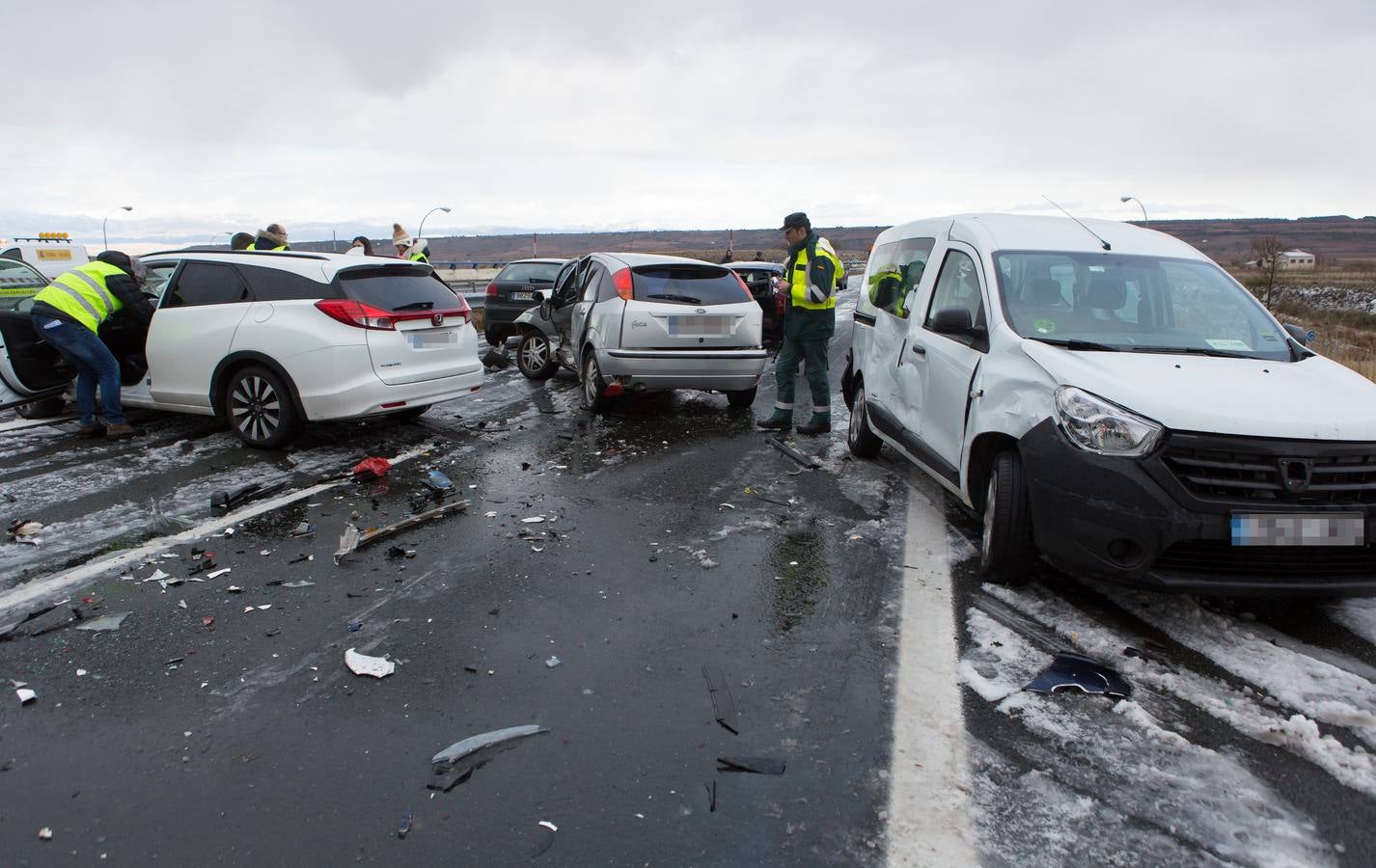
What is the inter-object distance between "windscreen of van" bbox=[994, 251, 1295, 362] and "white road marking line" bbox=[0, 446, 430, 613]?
493cm

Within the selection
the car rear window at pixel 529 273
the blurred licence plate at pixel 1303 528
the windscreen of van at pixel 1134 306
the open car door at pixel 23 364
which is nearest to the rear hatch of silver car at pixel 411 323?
the open car door at pixel 23 364

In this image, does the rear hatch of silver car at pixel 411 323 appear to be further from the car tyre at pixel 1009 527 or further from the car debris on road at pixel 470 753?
the car tyre at pixel 1009 527

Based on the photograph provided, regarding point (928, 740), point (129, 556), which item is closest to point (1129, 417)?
point (928, 740)

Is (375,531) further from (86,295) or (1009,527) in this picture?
(86,295)

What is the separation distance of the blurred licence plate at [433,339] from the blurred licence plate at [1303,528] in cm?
615

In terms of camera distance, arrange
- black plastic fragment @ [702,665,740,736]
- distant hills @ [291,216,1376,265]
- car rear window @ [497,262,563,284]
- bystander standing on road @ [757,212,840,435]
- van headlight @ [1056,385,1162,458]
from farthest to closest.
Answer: distant hills @ [291,216,1376,265] → car rear window @ [497,262,563,284] → bystander standing on road @ [757,212,840,435] → van headlight @ [1056,385,1162,458] → black plastic fragment @ [702,665,740,736]

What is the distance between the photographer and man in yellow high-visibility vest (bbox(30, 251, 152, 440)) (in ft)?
24.0

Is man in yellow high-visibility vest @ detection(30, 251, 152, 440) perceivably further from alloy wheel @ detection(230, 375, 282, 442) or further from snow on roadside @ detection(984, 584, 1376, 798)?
snow on roadside @ detection(984, 584, 1376, 798)

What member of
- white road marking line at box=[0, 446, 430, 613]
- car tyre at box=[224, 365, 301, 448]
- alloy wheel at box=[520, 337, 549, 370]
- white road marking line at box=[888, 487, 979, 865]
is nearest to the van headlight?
white road marking line at box=[888, 487, 979, 865]

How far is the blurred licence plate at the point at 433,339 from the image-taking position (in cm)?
735

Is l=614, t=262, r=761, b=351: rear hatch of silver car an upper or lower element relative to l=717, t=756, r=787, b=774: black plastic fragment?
upper

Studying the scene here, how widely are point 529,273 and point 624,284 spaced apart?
7.74 meters

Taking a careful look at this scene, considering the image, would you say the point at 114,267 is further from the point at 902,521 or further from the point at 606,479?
the point at 902,521

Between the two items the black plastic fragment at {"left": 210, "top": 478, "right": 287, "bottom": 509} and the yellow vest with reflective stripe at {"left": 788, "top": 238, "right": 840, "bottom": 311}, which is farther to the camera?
the yellow vest with reflective stripe at {"left": 788, "top": 238, "right": 840, "bottom": 311}
